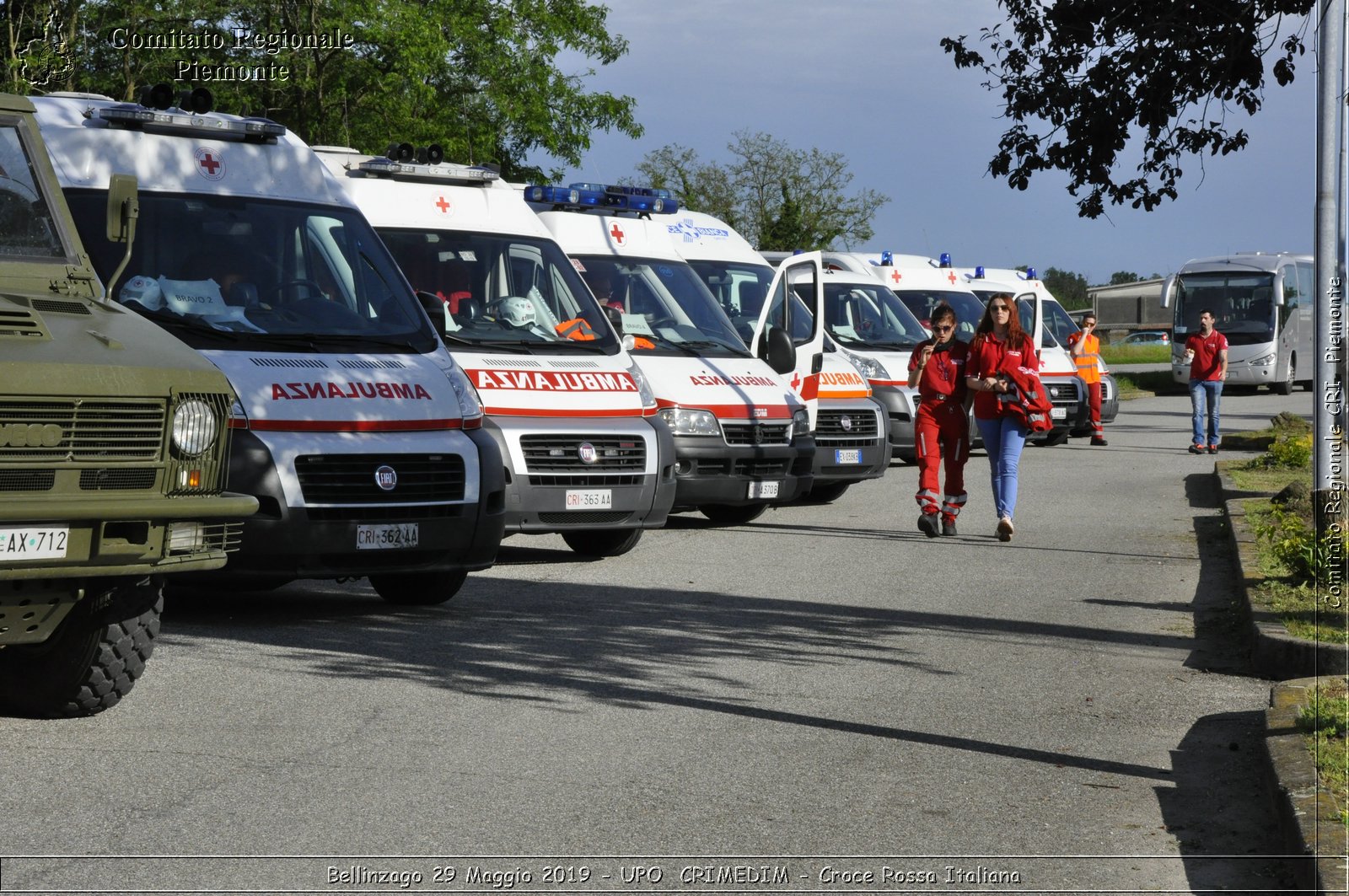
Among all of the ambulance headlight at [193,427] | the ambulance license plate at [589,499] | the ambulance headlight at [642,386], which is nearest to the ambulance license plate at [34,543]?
the ambulance headlight at [193,427]

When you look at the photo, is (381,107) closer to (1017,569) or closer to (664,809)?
(1017,569)

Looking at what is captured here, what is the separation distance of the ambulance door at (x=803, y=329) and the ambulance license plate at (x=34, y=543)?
1026 cm

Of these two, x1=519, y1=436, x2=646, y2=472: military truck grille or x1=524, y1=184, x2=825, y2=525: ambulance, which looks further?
x1=524, y1=184, x2=825, y2=525: ambulance

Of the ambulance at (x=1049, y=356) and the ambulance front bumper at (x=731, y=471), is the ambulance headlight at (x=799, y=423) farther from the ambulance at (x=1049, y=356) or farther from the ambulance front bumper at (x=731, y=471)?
the ambulance at (x=1049, y=356)

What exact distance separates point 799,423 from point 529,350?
3395 mm

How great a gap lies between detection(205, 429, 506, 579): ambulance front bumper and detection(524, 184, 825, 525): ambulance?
3.59m

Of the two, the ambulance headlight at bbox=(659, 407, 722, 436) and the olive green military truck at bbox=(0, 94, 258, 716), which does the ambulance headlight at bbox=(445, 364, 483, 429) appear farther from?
the ambulance headlight at bbox=(659, 407, 722, 436)

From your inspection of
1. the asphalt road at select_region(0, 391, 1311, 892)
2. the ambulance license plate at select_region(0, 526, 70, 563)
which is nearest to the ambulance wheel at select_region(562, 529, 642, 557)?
the asphalt road at select_region(0, 391, 1311, 892)

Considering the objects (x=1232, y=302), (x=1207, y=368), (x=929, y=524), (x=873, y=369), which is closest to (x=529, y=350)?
(x=929, y=524)

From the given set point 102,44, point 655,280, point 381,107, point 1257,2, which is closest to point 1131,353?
point 381,107

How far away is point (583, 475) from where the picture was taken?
11.7 metres

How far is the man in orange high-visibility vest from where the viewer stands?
26297mm

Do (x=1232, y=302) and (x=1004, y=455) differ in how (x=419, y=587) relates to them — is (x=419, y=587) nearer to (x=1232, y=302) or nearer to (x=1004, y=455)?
(x=1004, y=455)

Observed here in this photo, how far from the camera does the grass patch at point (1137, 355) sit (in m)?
69.8
